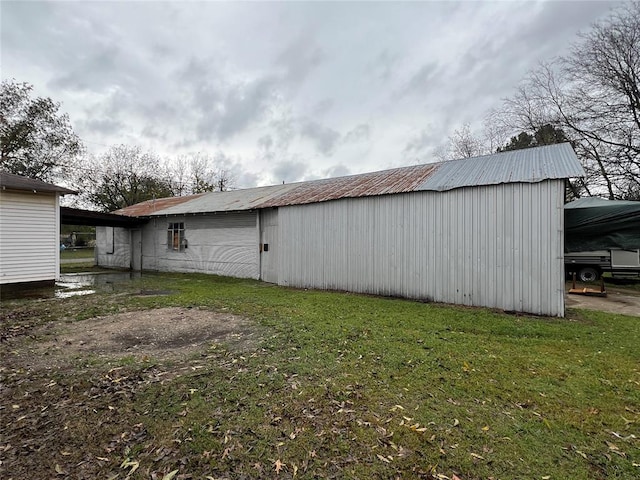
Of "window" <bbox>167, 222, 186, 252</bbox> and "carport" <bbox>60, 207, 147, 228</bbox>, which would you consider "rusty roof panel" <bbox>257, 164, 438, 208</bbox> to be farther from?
"carport" <bbox>60, 207, 147, 228</bbox>

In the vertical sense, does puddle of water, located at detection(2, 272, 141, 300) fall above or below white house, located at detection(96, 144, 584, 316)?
below

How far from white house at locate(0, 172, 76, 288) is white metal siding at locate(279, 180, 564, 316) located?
750 cm

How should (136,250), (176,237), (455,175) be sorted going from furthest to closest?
(136,250)
(176,237)
(455,175)

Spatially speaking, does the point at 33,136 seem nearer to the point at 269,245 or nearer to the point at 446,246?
the point at 269,245

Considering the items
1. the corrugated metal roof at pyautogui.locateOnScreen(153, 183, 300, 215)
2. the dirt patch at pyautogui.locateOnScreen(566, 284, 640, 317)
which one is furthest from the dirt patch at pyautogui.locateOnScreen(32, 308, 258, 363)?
the dirt patch at pyautogui.locateOnScreen(566, 284, 640, 317)

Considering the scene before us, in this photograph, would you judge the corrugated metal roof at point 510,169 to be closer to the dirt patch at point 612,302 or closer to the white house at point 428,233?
the white house at point 428,233

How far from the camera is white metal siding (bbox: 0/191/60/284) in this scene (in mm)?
9062

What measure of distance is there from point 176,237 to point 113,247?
5764mm

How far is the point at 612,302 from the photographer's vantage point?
7953mm

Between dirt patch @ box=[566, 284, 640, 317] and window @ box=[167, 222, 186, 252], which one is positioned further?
window @ box=[167, 222, 186, 252]

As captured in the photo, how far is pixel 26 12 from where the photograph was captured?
26.5ft

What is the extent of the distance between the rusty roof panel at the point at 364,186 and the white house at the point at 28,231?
6412 mm

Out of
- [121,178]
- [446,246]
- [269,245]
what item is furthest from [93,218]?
[121,178]

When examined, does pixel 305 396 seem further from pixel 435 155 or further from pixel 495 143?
pixel 435 155
